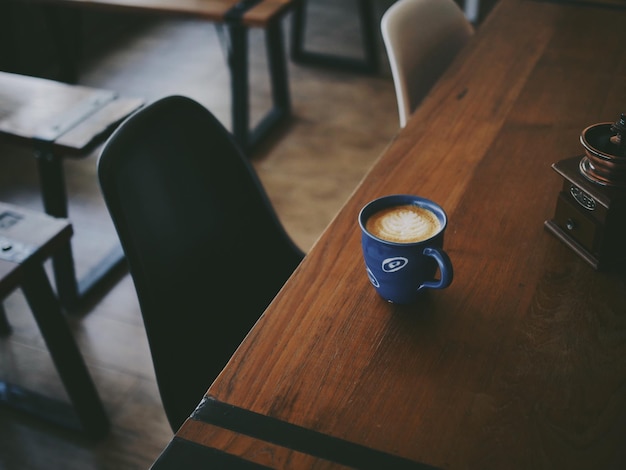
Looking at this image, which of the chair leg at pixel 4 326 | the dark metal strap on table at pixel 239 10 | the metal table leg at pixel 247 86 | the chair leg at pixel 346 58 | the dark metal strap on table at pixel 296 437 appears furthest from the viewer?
the chair leg at pixel 346 58

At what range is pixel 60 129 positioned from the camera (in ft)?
6.00

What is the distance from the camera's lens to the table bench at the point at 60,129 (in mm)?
1804

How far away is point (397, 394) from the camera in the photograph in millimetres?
772

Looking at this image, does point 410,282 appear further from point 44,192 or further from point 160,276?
point 44,192

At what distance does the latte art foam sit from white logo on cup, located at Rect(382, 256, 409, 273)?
30mm

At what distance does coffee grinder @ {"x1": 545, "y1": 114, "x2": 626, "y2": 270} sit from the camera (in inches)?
34.1

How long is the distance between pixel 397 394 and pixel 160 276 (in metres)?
0.41

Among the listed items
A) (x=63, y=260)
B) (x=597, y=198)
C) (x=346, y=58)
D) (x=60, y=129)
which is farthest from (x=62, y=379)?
(x=346, y=58)

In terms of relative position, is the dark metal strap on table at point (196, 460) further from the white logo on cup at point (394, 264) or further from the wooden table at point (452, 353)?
the white logo on cup at point (394, 264)

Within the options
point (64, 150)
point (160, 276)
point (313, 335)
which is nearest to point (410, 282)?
point (313, 335)

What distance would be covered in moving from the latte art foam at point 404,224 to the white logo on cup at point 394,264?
0.10ft

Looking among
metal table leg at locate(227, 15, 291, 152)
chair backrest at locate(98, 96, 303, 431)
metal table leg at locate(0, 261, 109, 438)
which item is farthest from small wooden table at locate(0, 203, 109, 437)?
metal table leg at locate(227, 15, 291, 152)

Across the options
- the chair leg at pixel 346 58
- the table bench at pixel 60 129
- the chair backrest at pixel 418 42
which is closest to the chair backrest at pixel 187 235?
the chair backrest at pixel 418 42

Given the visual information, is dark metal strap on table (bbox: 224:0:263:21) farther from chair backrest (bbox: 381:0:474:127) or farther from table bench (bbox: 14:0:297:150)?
chair backrest (bbox: 381:0:474:127)
